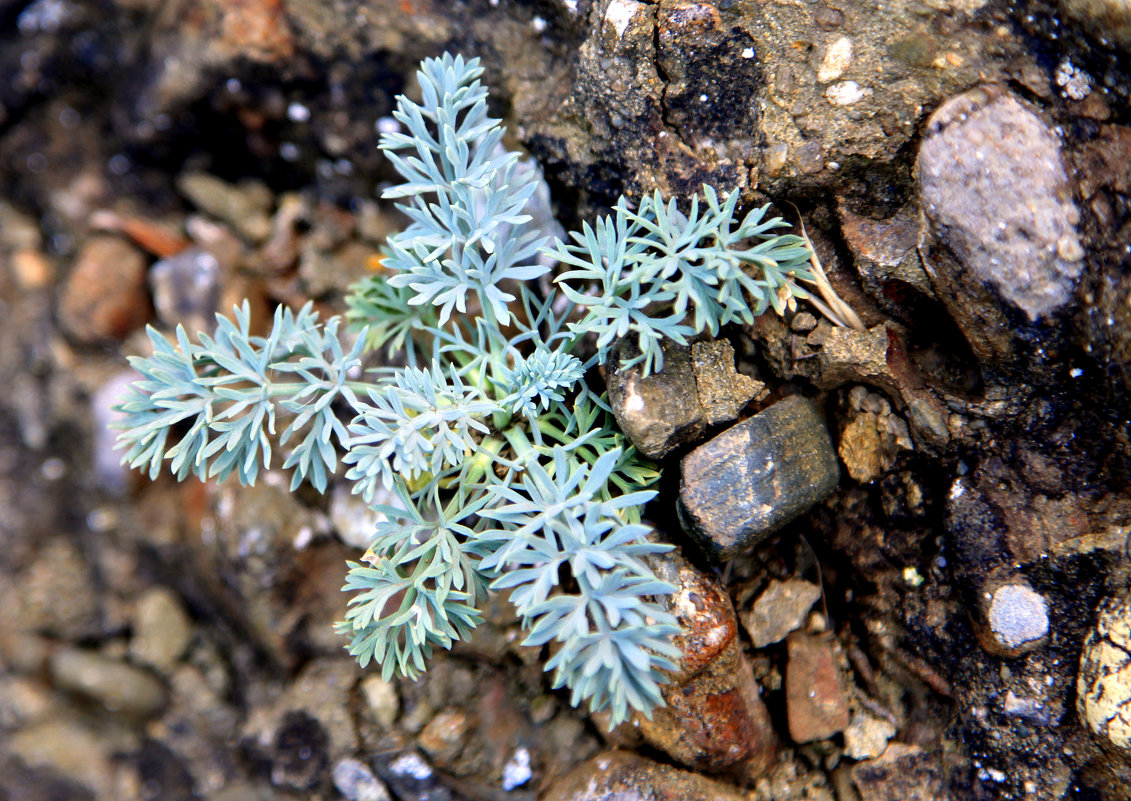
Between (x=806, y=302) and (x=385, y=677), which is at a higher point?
(x=806, y=302)

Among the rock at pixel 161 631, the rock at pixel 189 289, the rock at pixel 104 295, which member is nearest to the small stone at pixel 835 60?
the rock at pixel 189 289

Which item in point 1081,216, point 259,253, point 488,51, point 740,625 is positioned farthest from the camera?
point 259,253

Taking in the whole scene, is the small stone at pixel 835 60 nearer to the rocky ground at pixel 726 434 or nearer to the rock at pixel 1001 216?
the rocky ground at pixel 726 434

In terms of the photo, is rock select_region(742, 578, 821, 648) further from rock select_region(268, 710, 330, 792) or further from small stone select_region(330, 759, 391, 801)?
rock select_region(268, 710, 330, 792)

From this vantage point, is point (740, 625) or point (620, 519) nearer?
point (620, 519)

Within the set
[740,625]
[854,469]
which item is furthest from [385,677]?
[854,469]

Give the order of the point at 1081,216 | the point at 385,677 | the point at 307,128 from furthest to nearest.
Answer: the point at 307,128 → the point at 385,677 → the point at 1081,216

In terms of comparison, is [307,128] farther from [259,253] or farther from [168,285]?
[168,285]

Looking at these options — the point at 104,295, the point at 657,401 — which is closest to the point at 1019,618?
the point at 657,401

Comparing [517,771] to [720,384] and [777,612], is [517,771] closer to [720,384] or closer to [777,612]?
[777,612]
